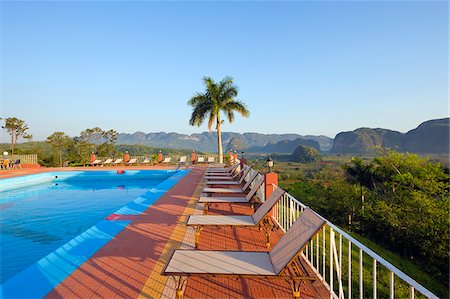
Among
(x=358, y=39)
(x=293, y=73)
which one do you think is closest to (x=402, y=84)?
(x=293, y=73)

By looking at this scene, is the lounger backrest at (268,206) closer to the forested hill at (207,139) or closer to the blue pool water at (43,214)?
the blue pool water at (43,214)

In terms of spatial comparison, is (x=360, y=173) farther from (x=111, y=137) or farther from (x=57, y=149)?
(x=57, y=149)

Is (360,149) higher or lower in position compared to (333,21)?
lower

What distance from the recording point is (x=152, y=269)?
345cm

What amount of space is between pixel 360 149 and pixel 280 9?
62059 mm

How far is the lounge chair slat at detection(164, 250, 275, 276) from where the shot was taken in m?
2.69

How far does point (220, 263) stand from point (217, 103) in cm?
1651

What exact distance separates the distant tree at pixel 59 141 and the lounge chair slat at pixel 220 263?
71.1 ft

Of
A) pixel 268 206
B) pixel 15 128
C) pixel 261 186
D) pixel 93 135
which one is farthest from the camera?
pixel 93 135

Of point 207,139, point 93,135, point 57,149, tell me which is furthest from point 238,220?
point 207,139

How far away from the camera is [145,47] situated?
1800 cm

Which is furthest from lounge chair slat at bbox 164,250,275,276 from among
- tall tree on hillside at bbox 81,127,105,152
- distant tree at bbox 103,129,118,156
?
tall tree on hillside at bbox 81,127,105,152

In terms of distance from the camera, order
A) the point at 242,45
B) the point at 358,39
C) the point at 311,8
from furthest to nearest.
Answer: the point at 242,45
the point at 358,39
the point at 311,8

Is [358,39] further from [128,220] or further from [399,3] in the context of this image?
[128,220]
